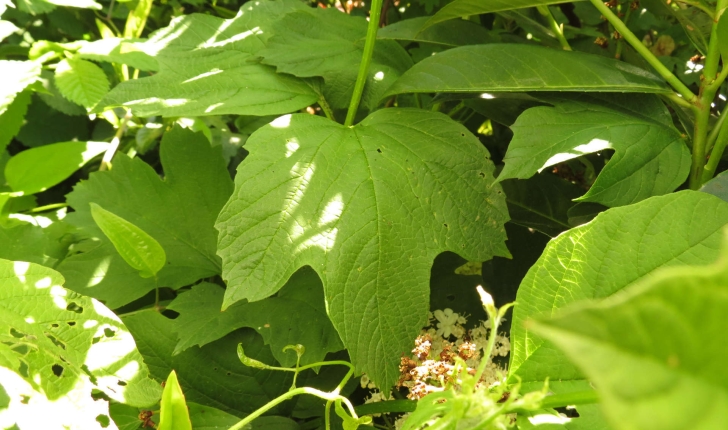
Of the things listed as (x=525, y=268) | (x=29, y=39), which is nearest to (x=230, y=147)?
(x=29, y=39)

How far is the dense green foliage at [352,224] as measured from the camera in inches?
24.5

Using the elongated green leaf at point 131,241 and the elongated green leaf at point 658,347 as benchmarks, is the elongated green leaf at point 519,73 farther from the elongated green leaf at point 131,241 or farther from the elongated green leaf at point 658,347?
the elongated green leaf at point 658,347

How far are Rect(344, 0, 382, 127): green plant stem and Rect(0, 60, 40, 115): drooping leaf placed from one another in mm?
536

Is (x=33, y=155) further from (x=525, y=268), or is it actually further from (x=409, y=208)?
(x=525, y=268)

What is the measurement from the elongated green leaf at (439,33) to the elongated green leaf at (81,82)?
51 cm

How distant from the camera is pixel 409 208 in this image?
2.57 ft

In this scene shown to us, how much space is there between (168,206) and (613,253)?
76cm

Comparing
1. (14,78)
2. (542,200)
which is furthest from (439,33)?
(14,78)

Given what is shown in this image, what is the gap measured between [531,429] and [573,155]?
0.34 m

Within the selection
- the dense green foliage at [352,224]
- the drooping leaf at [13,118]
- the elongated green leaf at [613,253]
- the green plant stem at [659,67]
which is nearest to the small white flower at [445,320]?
the dense green foliage at [352,224]

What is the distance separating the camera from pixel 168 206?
42.3 inches

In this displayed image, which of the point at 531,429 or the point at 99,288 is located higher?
the point at 531,429

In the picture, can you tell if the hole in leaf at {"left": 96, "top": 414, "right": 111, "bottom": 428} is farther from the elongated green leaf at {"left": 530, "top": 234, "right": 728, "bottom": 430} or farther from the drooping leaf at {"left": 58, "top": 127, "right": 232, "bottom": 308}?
the elongated green leaf at {"left": 530, "top": 234, "right": 728, "bottom": 430}

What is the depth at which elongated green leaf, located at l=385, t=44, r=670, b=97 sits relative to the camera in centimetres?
81
